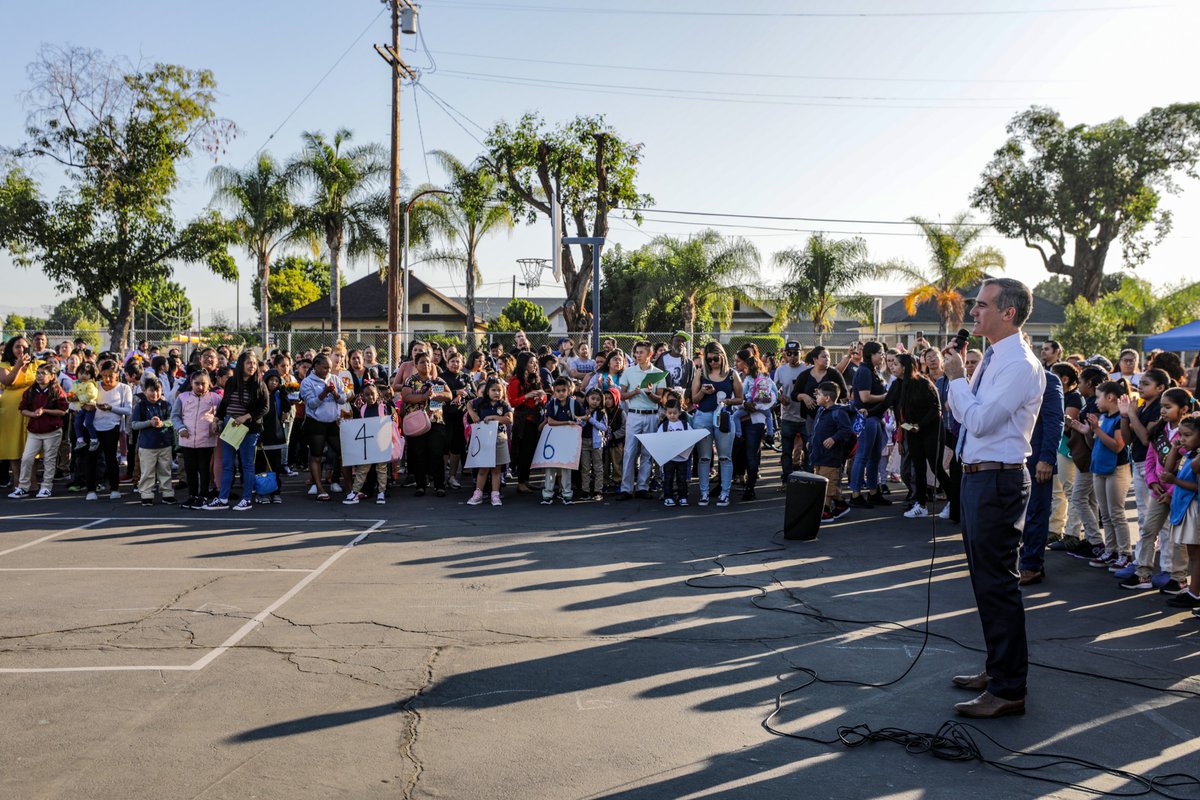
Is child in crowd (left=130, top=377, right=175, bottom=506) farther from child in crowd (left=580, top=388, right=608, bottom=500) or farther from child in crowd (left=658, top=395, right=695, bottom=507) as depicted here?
child in crowd (left=658, top=395, right=695, bottom=507)

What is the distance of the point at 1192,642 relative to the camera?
6.55 m

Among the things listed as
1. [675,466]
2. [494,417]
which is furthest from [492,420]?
[675,466]

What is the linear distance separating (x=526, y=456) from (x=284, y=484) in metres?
4.09

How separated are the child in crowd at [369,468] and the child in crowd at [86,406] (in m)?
2.59

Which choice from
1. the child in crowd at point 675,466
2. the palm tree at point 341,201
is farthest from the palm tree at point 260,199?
the child in crowd at point 675,466

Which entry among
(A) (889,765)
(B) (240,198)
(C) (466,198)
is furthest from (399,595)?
(B) (240,198)

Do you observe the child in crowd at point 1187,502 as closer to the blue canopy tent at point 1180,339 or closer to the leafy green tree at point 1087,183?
the blue canopy tent at point 1180,339

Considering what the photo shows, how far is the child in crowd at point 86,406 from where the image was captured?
13148mm

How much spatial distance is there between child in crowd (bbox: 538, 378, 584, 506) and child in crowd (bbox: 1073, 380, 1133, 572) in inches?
256

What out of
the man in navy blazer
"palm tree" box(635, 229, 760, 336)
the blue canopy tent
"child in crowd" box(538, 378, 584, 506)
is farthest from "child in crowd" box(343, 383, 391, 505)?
"palm tree" box(635, 229, 760, 336)

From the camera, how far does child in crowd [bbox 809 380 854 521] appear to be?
11.1m

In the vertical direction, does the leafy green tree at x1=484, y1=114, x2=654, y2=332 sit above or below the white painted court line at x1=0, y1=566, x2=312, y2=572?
above

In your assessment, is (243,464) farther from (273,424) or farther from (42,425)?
(42,425)

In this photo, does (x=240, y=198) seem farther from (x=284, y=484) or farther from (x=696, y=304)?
(x=284, y=484)
